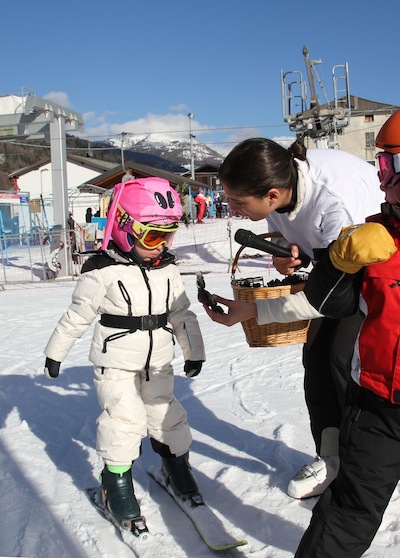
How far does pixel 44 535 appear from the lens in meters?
2.58

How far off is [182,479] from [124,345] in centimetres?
76

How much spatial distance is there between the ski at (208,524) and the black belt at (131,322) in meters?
0.87

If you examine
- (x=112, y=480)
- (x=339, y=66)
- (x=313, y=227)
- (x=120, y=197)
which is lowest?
(x=112, y=480)

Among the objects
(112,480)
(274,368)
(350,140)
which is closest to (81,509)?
(112,480)

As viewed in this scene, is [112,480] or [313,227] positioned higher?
[313,227]

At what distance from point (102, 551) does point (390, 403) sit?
145 cm

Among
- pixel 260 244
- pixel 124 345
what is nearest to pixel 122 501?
pixel 124 345

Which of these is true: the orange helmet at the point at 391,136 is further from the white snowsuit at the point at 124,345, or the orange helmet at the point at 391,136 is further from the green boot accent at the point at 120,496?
the green boot accent at the point at 120,496

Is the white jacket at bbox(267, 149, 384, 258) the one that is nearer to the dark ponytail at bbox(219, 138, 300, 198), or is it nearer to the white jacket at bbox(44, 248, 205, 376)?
the dark ponytail at bbox(219, 138, 300, 198)

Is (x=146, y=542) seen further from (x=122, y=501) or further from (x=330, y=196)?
(x=330, y=196)

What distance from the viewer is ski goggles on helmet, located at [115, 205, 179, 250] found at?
2.74m

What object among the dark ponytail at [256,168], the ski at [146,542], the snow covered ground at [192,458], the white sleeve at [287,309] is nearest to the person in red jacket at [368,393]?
the white sleeve at [287,309]

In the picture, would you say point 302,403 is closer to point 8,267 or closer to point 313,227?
point 313,227

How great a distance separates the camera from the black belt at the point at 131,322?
2766 millimetres
